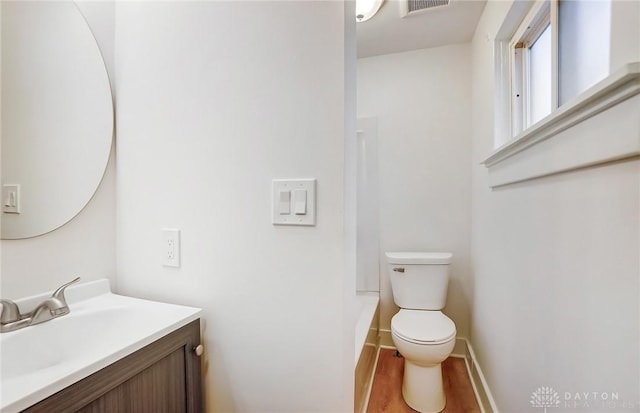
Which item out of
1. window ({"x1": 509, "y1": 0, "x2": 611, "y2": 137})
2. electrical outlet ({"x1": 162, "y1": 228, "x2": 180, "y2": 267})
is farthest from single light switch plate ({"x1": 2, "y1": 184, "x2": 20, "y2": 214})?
window ({"x1": 509, "y1": 0, "x2": 611, "y2": 137})

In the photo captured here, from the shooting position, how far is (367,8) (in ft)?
5.43

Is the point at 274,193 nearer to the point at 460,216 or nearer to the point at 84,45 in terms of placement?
the point at 84,45

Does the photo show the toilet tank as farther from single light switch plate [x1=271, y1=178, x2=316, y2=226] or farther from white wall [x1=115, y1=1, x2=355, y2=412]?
single light switch plate [x1=271, y1=178, x2=316, y2=226]

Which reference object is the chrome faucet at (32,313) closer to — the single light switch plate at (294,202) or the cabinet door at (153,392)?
the cabinet door at (153,392)

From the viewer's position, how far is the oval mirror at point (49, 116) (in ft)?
2.68

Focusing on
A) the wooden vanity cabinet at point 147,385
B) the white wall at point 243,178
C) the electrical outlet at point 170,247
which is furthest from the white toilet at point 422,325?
the electrical outlet at point 170,247

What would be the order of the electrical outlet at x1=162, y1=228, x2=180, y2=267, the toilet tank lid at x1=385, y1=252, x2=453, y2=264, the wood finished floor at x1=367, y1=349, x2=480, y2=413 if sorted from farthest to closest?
the toilet tank lid at x1=385, y1=252, x2=453, y2=264 < the wood finished floor at x1=367, y1=349, x2=480, y2=413 < the electrical outlet at x1=162, y1=228, x2=180, y2=267

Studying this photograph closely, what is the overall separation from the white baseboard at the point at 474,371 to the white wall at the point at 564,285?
76 mm

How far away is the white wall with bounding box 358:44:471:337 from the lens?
209cm

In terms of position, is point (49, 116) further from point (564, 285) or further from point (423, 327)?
point (423, 327)

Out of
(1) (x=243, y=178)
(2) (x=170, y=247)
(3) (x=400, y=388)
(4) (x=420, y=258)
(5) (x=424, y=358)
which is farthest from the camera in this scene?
(4) (x=420, y=258)

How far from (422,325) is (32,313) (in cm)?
172

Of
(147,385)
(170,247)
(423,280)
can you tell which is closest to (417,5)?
(423,280)

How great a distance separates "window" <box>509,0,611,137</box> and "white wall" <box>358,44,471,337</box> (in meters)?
0.58
